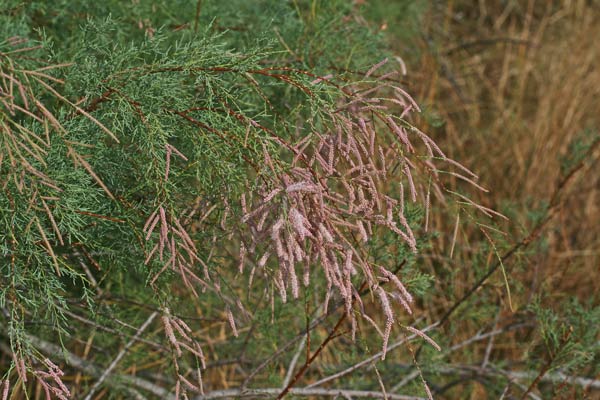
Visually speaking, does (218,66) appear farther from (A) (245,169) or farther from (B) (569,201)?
(B) (569,201)

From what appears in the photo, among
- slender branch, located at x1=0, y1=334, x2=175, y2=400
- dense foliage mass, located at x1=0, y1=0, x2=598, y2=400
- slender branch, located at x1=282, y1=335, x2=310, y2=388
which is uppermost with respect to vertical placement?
dense foliage mass, located at x1=0, y1=0, x2=598, y2=400

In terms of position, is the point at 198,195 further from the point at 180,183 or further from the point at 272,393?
the point at 272,393

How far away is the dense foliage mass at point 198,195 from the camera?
1.03m

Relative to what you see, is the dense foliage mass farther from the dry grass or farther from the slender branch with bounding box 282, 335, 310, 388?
the dry grass

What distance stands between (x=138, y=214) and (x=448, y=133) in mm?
1907

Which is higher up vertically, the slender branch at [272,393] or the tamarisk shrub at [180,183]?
the tamarisk shrub at [180,183]

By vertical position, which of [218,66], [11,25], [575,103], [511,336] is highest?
[218,66]

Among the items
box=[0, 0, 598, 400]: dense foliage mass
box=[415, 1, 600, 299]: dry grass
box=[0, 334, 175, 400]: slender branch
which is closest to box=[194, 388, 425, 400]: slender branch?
box=[0, 0, 598, 400]: dense foliage mass

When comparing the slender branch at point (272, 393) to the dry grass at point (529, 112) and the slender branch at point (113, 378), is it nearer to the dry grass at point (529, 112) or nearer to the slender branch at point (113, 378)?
the slender branch at point (113, 378)

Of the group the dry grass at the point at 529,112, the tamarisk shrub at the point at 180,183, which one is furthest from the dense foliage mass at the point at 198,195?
the dry grass at the point at 529,112

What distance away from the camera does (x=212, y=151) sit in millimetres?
1193

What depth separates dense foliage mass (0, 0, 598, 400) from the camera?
3.38 feet

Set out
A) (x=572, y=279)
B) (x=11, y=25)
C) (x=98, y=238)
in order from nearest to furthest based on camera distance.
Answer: (x=98, y=238), (x=11, y=25), (x=572, y=279)

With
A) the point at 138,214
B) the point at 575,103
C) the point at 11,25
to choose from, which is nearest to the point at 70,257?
the point at 138,214
